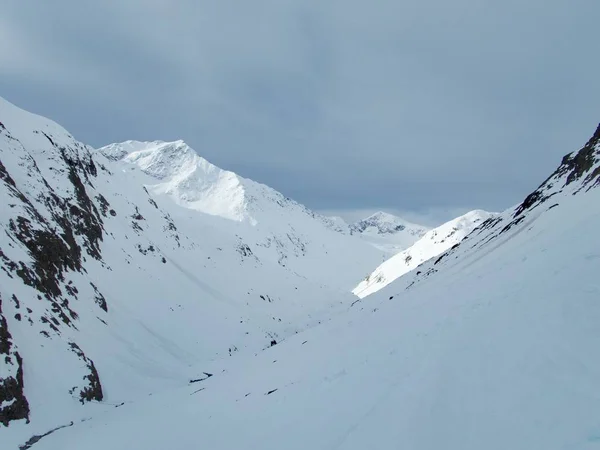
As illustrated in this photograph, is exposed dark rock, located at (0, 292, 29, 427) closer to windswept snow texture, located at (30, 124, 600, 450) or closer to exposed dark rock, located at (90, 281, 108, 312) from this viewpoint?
windswept snow texture, located at (30, 124, 600, 450)

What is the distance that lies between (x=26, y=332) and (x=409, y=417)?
2619 centimetres

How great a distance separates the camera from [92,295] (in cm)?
3772

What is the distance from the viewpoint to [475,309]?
1171 cm

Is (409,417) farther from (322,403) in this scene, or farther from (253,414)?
(253,414)

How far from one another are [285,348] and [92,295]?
75.5ft

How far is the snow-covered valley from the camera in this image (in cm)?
702

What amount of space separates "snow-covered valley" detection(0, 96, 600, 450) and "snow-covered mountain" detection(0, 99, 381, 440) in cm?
22

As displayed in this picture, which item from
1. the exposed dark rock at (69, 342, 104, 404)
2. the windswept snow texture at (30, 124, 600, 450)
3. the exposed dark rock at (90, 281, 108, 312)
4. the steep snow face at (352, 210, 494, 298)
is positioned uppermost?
the exposed dark rock at (90, 281, 108, 312)

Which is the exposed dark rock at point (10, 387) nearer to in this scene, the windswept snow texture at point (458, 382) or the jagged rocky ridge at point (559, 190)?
the windswept snow texture at point (458, 382)

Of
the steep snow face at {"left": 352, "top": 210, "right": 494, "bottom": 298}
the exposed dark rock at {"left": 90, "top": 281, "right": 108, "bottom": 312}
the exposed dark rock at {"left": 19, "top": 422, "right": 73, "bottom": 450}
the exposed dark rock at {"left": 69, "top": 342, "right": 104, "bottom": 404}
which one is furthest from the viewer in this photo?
the steep snow face at {"left": 352, "top": 210, "right": 494, "bottom": 298}

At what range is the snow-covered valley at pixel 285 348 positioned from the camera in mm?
7016

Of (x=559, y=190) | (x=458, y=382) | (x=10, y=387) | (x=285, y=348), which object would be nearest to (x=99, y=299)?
(x=10, y=387)

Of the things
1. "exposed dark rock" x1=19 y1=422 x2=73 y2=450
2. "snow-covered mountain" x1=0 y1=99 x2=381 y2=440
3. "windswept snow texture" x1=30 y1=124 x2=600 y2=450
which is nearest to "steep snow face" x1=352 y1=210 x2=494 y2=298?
"snow-covered mountain" x1=0 y1=99 x2=381 y2=440

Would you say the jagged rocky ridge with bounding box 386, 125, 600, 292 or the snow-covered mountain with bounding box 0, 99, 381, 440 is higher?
the snow-covered mountain with bounding box 0, 99, 381, 440
